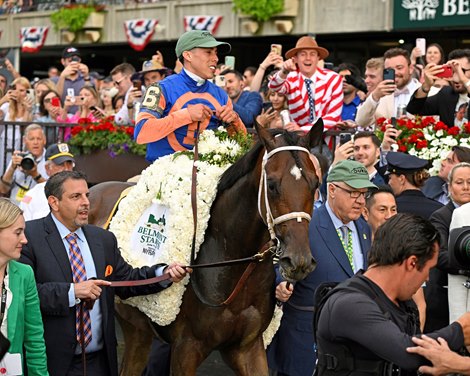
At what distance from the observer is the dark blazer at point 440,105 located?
375 inches

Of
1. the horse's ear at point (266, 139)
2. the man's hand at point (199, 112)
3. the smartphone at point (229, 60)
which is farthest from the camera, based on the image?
the smartphone at point (229, 60)

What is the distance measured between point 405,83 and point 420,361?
23.2 feet

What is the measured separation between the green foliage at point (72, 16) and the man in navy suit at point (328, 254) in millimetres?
24578

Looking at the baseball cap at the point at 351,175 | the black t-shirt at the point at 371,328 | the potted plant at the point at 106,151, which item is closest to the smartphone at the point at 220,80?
the potted plant at the point at 106,151

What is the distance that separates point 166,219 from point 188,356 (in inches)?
39.4

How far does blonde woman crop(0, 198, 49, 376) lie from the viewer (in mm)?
5383

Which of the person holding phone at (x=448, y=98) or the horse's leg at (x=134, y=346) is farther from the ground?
the person holding phone at (x=448, y=98)

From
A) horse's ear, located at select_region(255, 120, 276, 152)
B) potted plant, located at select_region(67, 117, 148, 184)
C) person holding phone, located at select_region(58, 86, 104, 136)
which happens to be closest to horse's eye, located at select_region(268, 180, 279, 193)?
horse's ear, located at select_region(255, 120, 276, 152)

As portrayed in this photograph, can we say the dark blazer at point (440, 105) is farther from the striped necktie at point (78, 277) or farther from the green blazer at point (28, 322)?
the green blazer at point (28, 322)

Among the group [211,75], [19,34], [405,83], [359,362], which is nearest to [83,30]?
[19,34]

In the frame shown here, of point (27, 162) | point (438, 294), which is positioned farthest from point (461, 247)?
point (27, 162)

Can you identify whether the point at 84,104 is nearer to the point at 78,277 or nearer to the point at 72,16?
the point at 78,277

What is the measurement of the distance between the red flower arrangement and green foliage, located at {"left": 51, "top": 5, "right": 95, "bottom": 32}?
1845 centimetres

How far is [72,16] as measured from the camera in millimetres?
30359
